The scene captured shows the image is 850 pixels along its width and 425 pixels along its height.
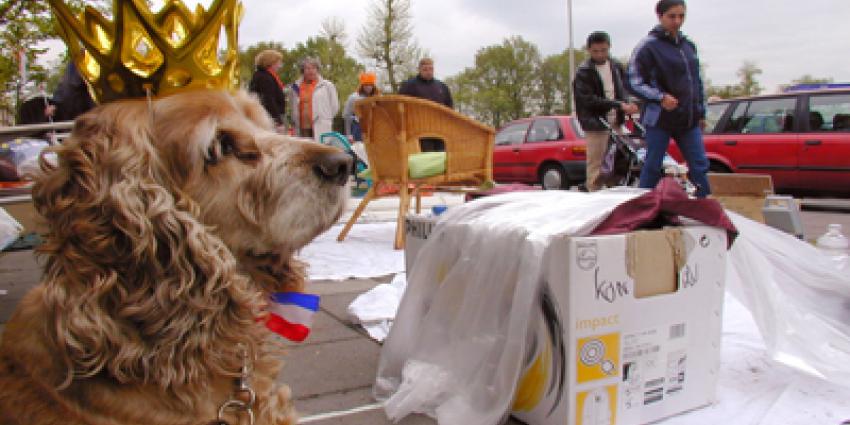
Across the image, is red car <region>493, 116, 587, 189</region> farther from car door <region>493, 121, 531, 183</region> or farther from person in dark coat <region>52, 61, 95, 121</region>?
person in dark coat <region>52, 61, 95, 121</region>

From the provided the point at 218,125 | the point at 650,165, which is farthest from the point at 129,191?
the point at 650,165

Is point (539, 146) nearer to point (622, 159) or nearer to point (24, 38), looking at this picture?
point (622, 159)

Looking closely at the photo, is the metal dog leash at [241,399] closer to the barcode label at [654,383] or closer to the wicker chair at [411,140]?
the barcode label at [654,383]

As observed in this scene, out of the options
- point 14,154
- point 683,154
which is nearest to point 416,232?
point 683,154

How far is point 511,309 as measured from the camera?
206cm

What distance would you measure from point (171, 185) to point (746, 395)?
7.01ft

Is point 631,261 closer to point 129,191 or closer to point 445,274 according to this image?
point 445,274

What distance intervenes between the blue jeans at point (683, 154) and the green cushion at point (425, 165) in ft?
6.32

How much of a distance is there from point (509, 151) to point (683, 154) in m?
7.88

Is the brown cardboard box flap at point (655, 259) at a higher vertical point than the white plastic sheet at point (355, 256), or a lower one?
higher

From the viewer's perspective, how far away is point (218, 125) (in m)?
1.39

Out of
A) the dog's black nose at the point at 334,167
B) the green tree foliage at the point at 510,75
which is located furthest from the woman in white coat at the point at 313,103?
the green tree foliage at the point at 510,75

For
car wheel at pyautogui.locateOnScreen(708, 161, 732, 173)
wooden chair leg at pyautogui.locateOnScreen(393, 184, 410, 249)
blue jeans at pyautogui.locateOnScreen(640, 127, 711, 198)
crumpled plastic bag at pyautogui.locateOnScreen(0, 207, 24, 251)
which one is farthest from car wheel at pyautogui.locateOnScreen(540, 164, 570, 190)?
crumpled plastic bag at pyautogui.locateOnScreen(0, 207, 24, 251)

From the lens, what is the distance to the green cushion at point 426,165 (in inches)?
214
